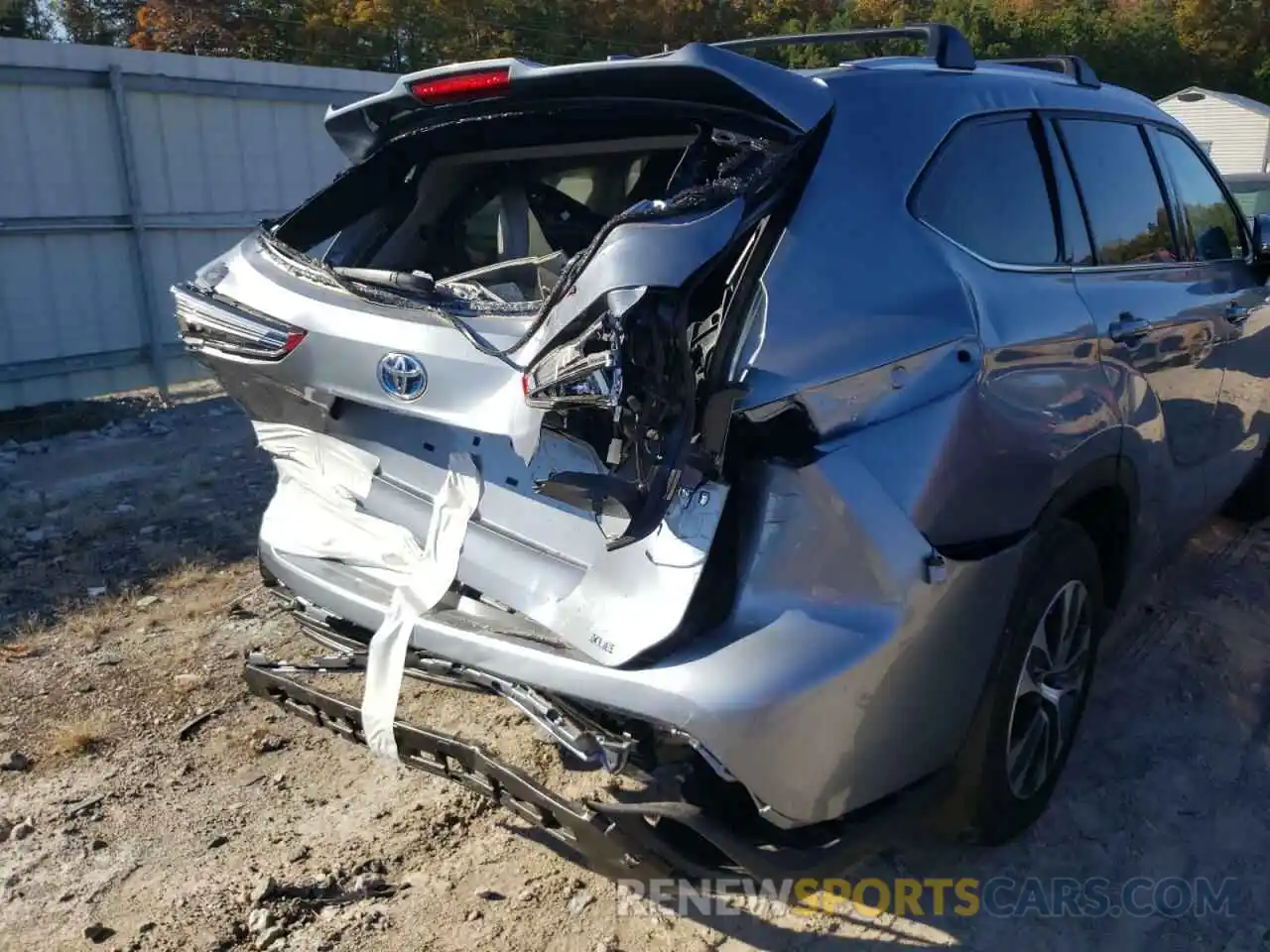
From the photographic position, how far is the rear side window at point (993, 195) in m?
2.72

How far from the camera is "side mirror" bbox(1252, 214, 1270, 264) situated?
441cm

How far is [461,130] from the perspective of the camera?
328 cm

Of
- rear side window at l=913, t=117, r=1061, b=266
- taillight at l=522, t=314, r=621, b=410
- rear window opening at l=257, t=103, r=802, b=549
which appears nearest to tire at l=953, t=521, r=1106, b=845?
rear side window at l=913, t=117, r=1061, b=266

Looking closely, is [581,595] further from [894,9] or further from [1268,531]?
[894,9]

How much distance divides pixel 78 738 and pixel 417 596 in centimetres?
163

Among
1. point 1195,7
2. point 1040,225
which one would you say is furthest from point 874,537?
point 1195,7

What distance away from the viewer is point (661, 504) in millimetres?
2256

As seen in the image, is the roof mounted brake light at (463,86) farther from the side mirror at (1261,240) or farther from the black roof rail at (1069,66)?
the side mirror at (1261,240)

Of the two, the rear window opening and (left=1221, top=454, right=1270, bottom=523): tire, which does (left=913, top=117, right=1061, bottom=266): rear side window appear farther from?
(left=1221, top=454, right=1270, bottom=523): tire

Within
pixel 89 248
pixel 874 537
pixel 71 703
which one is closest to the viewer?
pixel 874 537

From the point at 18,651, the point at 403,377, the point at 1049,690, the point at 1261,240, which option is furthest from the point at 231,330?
the point at 1261,240

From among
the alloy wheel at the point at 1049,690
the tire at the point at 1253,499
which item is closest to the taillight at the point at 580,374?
the alloy wheel at the point at 1049,690

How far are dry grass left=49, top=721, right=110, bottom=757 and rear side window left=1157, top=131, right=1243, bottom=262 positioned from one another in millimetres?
4038

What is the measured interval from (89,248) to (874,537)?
334 inches
